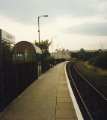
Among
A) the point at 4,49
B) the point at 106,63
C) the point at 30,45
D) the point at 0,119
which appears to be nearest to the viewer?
the point at 0,119

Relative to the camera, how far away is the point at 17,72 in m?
18.3

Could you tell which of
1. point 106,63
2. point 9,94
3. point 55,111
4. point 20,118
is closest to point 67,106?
point 55,111

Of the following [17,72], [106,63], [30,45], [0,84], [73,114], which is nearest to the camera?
[73,114]

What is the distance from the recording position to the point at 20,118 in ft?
38.6

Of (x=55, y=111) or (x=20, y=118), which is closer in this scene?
→ (x=20, y=118)

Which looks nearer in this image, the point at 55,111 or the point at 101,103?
the point at 55,111

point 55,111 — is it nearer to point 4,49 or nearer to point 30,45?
point 4,49

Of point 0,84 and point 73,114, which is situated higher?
point 0,84

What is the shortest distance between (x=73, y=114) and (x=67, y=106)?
89.7 inches

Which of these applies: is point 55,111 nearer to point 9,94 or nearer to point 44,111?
point 44,111

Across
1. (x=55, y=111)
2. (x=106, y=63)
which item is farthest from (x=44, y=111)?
(x=106, y=63)

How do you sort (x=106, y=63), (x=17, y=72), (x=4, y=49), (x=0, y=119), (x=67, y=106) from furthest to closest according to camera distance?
(x=106, y=63)
(x=17, y=72)
(x=4, y=49)
(x=67, y=106)
(x=0, y=119)

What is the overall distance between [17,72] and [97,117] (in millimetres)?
6513

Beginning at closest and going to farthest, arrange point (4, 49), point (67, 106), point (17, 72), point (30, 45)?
point (67, 106)
point (4, 49)
point (17, 72)
point (30, 45)
